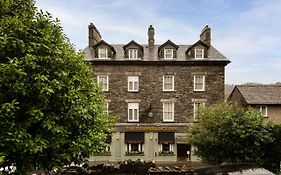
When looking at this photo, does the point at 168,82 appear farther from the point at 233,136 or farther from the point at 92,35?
the point at 233,136

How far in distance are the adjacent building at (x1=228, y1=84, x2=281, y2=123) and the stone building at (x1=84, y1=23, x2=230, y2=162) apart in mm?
2682

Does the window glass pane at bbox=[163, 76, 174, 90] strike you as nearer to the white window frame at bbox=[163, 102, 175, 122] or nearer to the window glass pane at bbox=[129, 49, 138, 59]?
the white window frame at bbox=[163, 102, 175, 122]

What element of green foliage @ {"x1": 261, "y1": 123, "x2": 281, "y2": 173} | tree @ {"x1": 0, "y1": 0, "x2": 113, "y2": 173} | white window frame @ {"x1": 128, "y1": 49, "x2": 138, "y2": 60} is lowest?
green foliage @ {"x1": 261, "y1": 123, "x2": 281, "y2": 173}

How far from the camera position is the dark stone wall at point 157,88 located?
117 ft

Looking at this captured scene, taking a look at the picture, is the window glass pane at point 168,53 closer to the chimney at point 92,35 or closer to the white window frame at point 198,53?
the white window frame at point 198,53

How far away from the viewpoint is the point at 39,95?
10164mm

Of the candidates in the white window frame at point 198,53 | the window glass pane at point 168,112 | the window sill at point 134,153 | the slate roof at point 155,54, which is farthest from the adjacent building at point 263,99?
the window sill at point 134,153

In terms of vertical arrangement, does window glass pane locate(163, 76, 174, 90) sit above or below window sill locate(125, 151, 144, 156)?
above

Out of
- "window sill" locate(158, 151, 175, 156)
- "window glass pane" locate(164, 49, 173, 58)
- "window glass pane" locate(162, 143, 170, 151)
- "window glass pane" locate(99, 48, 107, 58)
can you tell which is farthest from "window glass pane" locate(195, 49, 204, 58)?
"window sill" locate(158, 151, 175, 156)

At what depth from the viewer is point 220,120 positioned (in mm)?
20250

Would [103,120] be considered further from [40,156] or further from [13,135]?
[13,135]

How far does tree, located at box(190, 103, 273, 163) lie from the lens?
759 inches

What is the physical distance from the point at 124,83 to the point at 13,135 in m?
26.1

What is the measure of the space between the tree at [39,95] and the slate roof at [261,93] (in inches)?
1023
